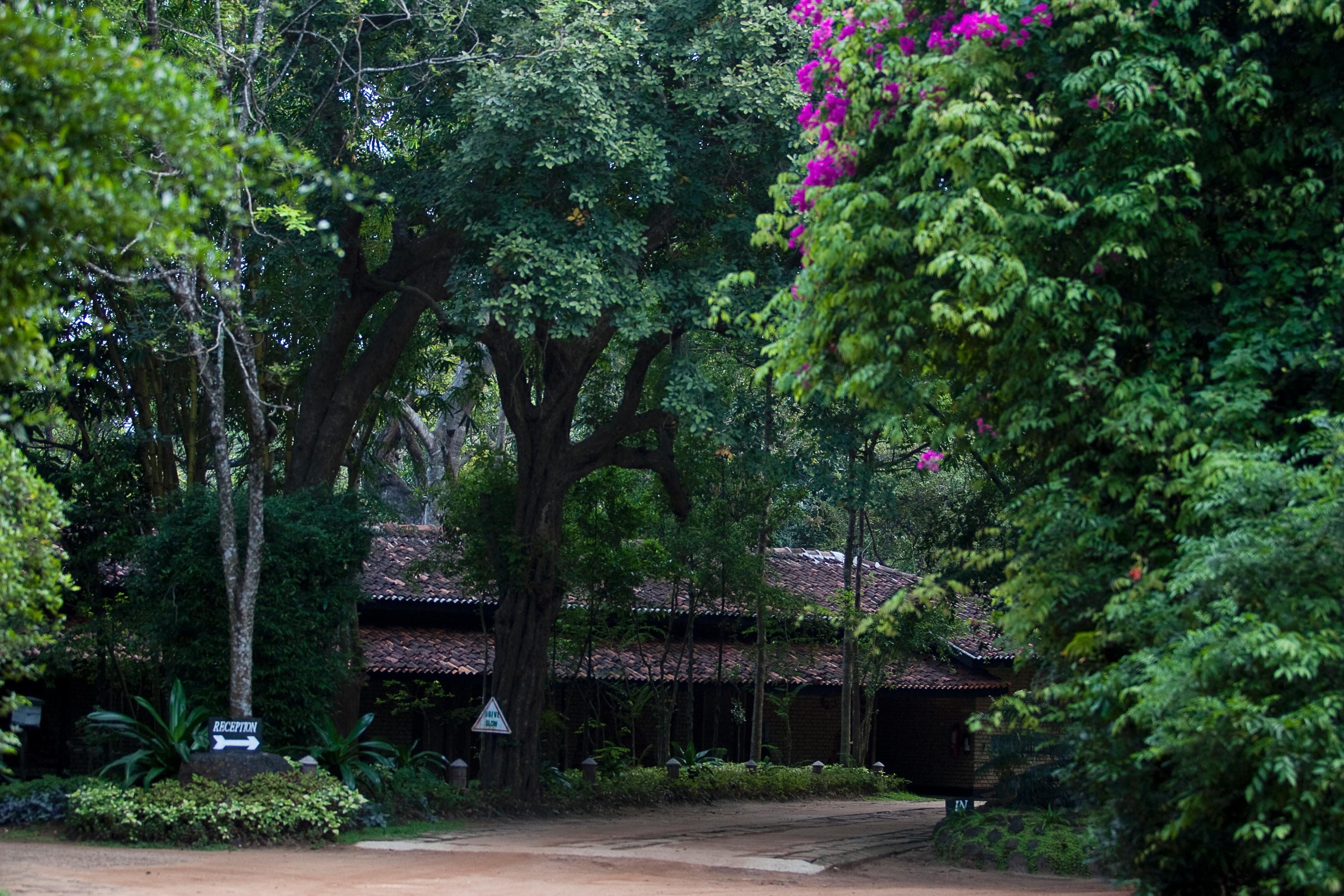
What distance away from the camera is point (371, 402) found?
1916cm

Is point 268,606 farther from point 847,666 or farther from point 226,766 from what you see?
point 847,666

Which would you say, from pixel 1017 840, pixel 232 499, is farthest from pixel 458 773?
pixel 1017 840

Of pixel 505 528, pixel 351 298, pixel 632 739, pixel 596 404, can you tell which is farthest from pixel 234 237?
pixel 632 739

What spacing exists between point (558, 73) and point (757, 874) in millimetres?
8105

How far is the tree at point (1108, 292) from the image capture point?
6.96 metres

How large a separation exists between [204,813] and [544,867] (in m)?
3.38

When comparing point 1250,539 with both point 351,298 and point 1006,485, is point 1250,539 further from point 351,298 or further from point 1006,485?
point 351,298

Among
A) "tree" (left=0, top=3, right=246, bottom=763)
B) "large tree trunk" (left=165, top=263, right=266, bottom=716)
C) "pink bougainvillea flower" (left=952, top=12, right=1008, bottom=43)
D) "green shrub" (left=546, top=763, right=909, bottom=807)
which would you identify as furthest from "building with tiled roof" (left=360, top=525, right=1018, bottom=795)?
"tree" (left=0, top=3, right=246, bottom=763)

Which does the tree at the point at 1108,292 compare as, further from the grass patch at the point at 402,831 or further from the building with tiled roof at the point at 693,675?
the building with tiled roof at the point at 693,675

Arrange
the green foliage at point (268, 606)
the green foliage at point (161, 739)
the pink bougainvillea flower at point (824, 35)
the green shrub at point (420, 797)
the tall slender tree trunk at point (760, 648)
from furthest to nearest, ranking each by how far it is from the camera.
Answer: the tall slender tree trunk at point (760, 648) < the green shrub at point (420, 797) < the green foliage at point (268, 606) < the green foliage at point (161, 739) < the pink bougainvillea flower at point (824, 35)

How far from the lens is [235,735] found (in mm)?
12500

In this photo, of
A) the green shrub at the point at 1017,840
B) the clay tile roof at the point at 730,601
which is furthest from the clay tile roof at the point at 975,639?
the green shrub at the point at 1017,840

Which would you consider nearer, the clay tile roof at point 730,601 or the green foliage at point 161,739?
the green foliage at point 161,739

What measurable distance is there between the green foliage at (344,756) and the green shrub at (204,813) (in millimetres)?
1087
